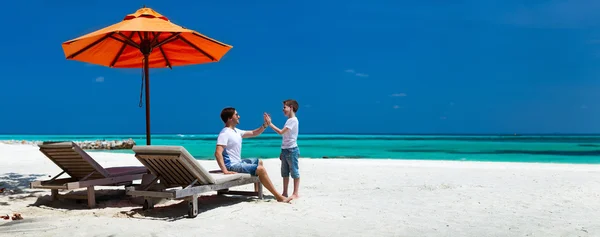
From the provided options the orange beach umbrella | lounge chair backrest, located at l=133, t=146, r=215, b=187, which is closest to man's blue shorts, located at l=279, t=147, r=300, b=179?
lounge chair backrest, located at l=133, t=146, r=215, b=187

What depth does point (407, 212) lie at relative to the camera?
5867 millimetres

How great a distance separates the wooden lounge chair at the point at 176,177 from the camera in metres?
5.37

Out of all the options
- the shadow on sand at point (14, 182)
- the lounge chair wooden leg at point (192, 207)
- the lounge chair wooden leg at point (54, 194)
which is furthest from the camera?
the shadow on sand at point (14, 182)

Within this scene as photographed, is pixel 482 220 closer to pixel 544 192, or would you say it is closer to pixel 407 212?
pixel 407 212

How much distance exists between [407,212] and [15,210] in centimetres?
453

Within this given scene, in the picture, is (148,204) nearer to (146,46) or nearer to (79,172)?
(79,172)

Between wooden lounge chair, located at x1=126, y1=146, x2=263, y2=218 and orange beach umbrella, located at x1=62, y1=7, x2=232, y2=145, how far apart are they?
4.22 feet

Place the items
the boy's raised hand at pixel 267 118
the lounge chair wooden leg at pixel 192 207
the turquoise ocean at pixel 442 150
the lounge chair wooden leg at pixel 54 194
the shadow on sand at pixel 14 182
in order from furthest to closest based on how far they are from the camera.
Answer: the turquoise ocean at pixel 442 150, the shadow on sand at pixel 14 182, the lounge chair wooden leg at pixel 54 194, the boy's raised hand at pixel 267 118, the lounge chair wooden leg at pixel 192 207

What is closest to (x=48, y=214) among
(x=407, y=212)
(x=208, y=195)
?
(x=208, y=195)

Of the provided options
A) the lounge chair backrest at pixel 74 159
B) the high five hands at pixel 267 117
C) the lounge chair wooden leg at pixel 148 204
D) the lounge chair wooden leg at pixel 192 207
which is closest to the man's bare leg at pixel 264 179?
the high five hands at pixel 267 117

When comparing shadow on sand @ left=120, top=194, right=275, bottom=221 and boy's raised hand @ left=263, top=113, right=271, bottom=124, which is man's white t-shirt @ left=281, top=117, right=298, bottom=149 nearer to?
boy's raised hand @ left=263, top=113, right=271, bottom=124

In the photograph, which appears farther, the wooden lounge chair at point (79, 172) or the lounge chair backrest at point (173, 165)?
the wooden lounge chair at point (79, 172)

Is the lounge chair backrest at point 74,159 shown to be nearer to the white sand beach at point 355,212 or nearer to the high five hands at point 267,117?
the white sand beach at point 355,212

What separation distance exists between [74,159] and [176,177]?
142 cm
